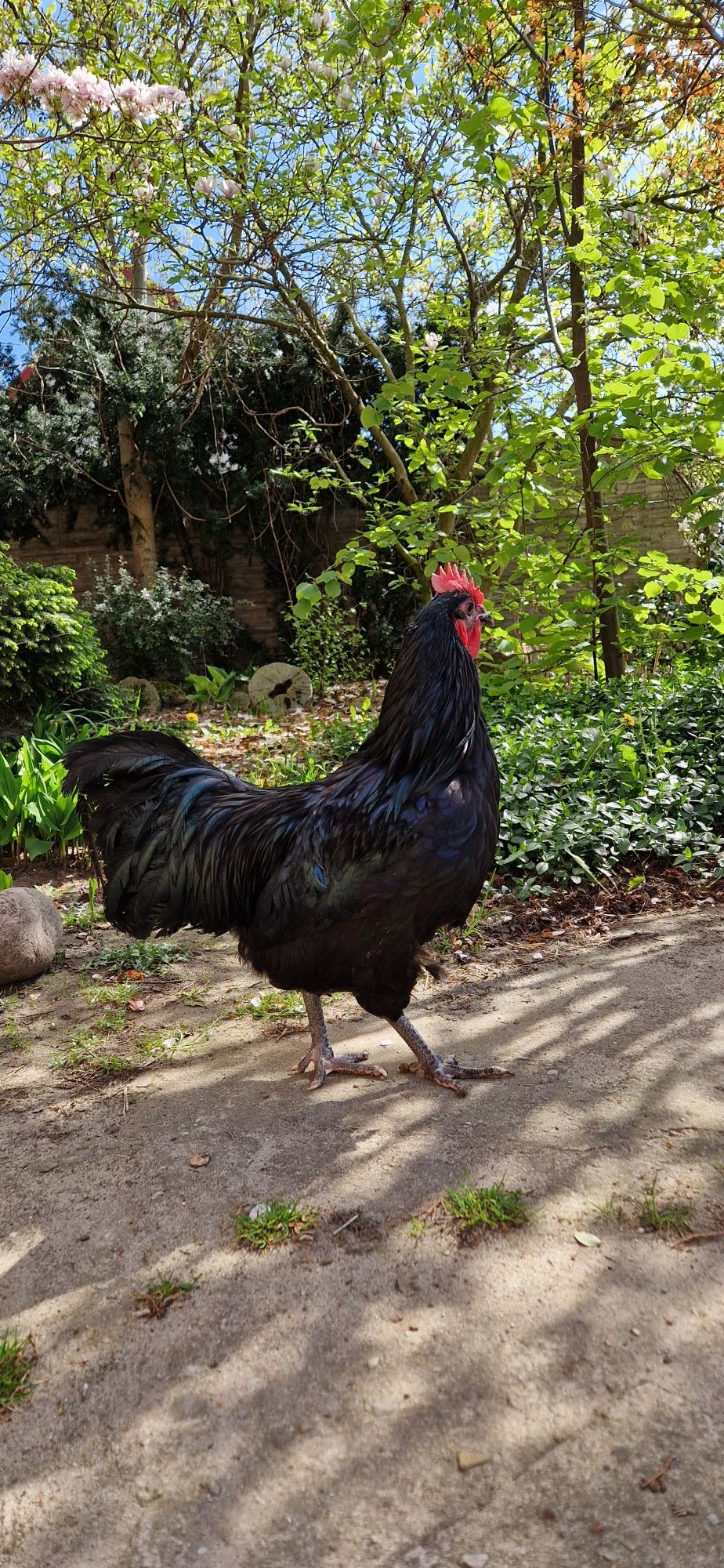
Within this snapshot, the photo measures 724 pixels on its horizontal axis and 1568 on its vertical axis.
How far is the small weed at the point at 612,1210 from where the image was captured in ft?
8.36

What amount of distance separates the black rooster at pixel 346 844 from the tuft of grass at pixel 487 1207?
0.66 m

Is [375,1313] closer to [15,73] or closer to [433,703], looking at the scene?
[433,703]

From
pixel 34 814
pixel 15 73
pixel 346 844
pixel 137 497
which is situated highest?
pixel 15 73

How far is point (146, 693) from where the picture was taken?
11500 mm

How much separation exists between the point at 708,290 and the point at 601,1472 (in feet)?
20.4

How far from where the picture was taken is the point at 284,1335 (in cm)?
226

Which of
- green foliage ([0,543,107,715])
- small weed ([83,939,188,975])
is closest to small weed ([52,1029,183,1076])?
small weed ([83,939,188,975])

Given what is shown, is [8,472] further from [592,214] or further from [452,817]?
[452,817]

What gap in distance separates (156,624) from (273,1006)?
8.95 meters

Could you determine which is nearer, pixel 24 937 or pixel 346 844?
pixel 346 844

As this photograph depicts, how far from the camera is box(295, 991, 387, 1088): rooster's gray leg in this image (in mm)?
3564

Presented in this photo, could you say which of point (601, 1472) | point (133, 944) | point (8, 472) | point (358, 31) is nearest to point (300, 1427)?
point (601, 1472)

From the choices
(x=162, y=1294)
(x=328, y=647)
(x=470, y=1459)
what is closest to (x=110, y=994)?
(x=162, y=1294)

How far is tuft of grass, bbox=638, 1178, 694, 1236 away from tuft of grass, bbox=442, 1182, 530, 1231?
1.10 ft
